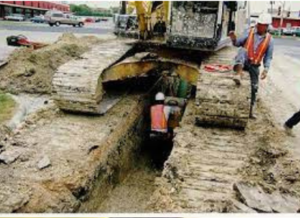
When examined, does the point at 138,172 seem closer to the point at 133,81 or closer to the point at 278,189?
the point at 133,81

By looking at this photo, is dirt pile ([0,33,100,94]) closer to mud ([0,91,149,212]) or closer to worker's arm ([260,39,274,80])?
mud ([0,91,149,212])

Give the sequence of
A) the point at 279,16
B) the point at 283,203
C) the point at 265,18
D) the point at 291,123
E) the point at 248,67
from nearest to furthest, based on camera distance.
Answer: the point at 283,203 < the point at 265,18 < the point at 248,67 < the point at 291,123 < the point at 279,16

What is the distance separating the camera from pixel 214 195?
13.8 ft

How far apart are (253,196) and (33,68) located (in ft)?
24.2

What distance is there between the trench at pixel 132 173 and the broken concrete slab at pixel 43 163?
1.65 feet

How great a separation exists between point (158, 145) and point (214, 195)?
3.14 metres

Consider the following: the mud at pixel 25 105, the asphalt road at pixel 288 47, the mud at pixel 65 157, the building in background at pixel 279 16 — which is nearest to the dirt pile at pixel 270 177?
the mud at pixel 65 157

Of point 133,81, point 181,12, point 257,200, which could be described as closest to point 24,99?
point 133,81

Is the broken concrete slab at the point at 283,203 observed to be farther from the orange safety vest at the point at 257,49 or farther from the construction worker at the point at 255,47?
the orange safety vest at the point at 257,49

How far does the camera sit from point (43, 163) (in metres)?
5.06

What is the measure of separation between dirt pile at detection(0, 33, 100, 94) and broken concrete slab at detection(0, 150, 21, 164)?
3.93 meters

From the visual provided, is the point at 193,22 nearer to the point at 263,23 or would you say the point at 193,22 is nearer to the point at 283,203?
the point at 263,23

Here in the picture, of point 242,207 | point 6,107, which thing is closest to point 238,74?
point 242,207

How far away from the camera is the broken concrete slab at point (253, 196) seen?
148 inches
